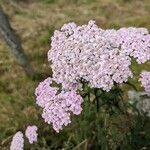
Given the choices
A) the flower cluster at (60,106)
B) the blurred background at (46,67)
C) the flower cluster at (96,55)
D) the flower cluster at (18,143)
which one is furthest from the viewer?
the blurred background at (46,67)

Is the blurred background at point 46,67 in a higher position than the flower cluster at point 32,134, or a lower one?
higher

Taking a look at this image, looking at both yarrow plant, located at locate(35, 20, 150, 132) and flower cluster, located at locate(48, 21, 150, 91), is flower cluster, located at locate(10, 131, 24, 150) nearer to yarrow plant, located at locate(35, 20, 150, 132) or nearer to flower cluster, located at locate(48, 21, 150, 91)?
yarrow plant, located at locate(35, 20, 150, 132)

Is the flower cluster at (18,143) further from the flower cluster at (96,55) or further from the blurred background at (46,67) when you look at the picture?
the flower cluster at (96,55)

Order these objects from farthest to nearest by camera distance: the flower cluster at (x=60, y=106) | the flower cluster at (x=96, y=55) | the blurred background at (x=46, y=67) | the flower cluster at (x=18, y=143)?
the blurred background at (x=46, y=67)
the flower cluster at (x=18, y=143)
the flower cluster at (x=60, y=106)
the flower cluster at (x=96, y=55)

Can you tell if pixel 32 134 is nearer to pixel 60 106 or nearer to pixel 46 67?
pixel 60 106

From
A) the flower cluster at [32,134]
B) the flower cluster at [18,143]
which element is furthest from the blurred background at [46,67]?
→ the flower cluster at [18,143]

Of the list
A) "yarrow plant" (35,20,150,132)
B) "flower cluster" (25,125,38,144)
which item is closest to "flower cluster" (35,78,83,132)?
"yarrow plant" (35,20,150,132)
